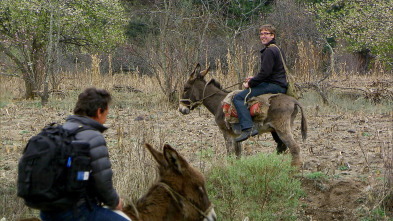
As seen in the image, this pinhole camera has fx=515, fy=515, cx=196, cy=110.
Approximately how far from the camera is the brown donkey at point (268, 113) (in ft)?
29.8

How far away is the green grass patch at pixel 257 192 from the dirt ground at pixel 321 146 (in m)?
0.68

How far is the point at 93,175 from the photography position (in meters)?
3.59

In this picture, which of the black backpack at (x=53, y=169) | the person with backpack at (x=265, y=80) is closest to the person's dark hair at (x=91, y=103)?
the black backpack at (x=53, y=169)

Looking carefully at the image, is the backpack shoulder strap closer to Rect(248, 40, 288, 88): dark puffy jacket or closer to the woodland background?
the woodland background

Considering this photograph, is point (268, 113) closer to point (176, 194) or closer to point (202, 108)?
point (176, 194)

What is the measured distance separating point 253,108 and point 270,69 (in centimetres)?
77

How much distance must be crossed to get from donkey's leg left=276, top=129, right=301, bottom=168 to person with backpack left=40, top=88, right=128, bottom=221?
5623 mm

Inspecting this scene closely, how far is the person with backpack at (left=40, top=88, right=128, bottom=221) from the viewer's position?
3.58 metres

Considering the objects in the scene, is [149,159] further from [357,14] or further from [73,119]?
[357,14]

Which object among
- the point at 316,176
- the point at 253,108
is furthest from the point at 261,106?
the point at 316,176

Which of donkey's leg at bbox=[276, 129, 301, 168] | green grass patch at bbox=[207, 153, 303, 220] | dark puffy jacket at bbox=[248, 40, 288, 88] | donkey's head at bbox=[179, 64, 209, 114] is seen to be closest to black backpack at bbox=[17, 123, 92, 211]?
green grass patch at bbox=[207, 153, 303, 220]

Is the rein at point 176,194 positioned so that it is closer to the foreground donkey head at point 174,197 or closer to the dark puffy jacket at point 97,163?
the foreground donkey head at point 174,197

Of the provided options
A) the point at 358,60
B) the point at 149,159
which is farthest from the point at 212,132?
the point at 358,60

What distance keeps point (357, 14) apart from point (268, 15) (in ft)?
25.2
